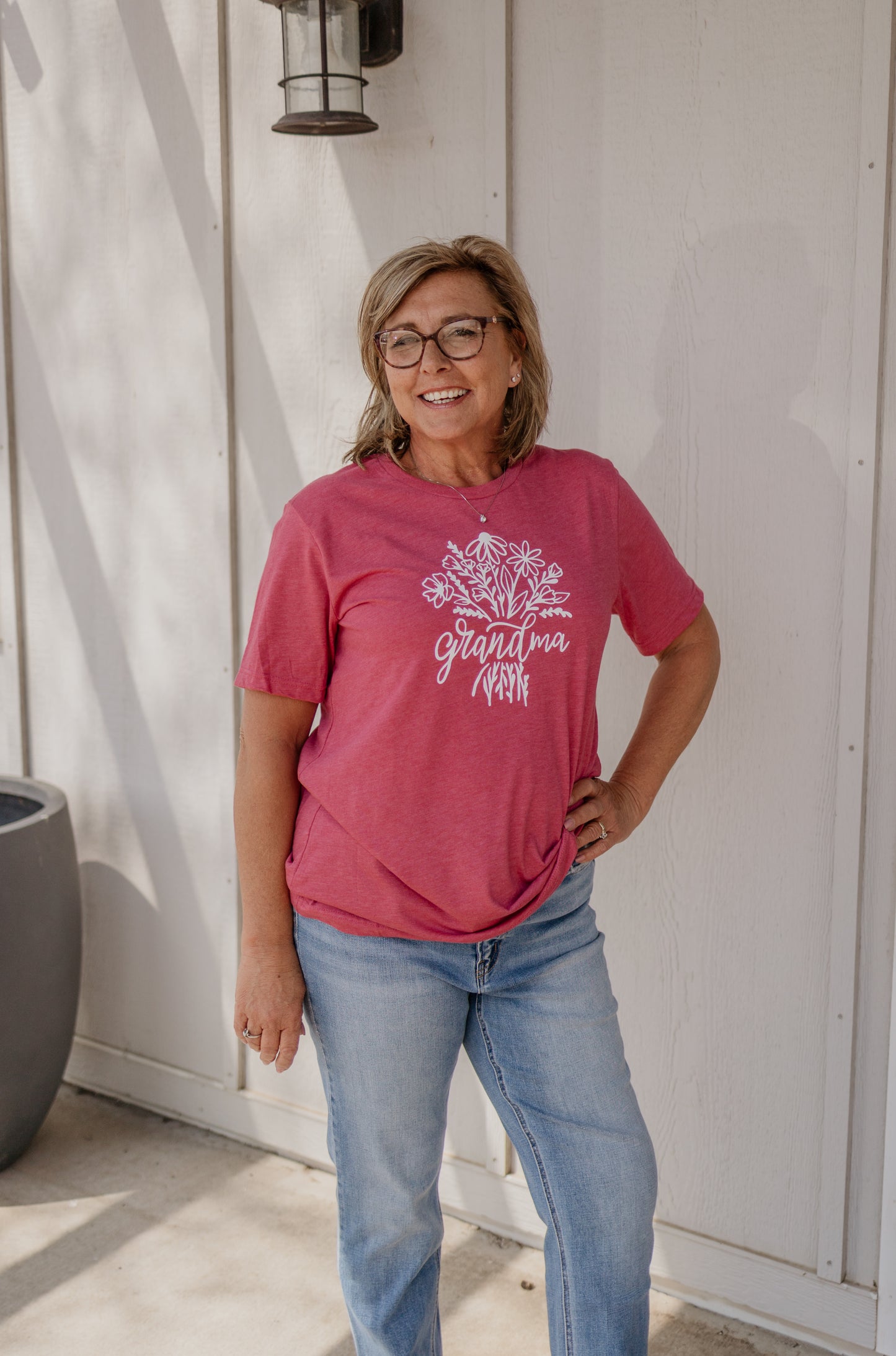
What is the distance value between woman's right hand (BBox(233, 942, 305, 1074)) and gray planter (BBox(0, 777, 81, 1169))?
3.56ft

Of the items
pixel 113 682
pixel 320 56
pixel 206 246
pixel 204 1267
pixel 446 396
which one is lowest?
pixel 204 1267

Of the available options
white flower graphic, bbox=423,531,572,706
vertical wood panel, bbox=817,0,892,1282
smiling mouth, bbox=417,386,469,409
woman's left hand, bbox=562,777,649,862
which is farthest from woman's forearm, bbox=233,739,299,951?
vertical wood panel, bbox=817,0,892,1282

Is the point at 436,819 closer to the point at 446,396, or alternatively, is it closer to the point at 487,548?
the point at 487,548

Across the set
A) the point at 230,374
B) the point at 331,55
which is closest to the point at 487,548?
the point at 331,55

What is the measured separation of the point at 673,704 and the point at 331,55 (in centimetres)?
129

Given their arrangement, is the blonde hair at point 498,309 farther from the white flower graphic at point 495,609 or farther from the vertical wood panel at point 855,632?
the vertical wood panel at point 855,632

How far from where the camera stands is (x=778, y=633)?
83.6 inches

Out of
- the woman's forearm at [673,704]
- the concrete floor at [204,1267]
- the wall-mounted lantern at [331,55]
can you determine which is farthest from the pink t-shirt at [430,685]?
the concrete floor at [204,1267]

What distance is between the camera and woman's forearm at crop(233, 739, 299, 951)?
1704 millimetres

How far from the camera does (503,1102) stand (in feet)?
5.66

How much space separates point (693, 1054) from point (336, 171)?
5.77 feet

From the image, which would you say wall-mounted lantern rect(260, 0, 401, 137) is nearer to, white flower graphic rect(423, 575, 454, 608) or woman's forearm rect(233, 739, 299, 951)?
white flower graphic rect(423, 575, 454, 608)

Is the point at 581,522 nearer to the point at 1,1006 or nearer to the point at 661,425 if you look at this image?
the point at 661,425

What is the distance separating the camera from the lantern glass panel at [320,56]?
2258mm
